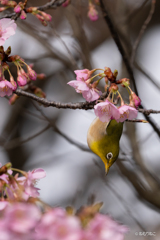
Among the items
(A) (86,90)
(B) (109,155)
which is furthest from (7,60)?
(B) (109,155)

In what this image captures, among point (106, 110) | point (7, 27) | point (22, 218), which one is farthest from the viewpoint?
point (7, 27)

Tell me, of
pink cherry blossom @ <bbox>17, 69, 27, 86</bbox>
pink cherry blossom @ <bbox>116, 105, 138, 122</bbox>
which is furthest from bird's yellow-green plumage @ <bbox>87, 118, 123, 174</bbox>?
pink cherry blossom @ <bbox>17, 69, 27, 86</bbox>

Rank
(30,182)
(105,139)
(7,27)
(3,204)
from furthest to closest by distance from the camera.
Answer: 1. (105,139)
2. (7,27)
3. (30,182)
4. (3,204)

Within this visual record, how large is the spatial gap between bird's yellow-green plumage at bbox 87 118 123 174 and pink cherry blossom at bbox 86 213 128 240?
1.18 metres

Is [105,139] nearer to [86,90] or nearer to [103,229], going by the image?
[86,90]

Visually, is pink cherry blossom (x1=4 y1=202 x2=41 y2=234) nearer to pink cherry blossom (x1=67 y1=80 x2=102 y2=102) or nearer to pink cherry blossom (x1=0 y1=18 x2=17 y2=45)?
pink cherry blossom (x1=67 y1=80 x2=102 y2=102)

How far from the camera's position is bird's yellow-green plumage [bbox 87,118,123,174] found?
187 centimetres

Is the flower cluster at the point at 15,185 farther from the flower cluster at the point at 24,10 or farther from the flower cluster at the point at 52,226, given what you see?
the flower cluster at the point at 24,10

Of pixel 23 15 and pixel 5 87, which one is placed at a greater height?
pixel 23 15

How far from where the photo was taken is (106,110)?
136 cm

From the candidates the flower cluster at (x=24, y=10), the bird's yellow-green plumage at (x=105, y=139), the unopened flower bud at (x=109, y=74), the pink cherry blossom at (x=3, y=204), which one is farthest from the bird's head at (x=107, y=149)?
the pink cherry blossom at (x=3, y=204)

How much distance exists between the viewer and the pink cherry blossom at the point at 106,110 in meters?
1.30

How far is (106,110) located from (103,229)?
30.6 inches

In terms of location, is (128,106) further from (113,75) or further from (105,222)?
(105,222)
